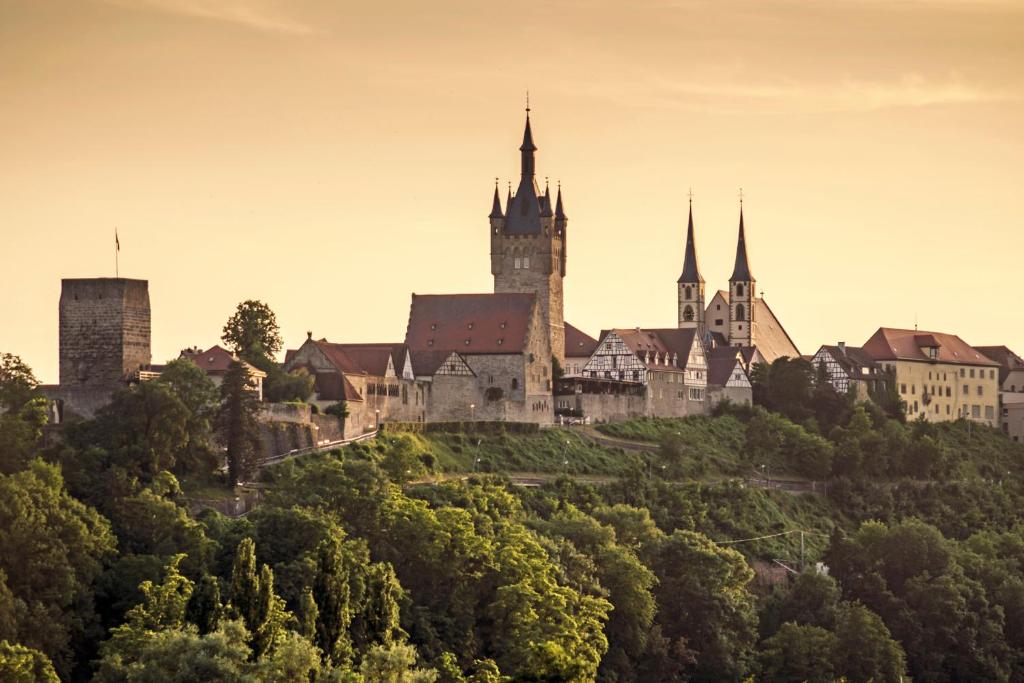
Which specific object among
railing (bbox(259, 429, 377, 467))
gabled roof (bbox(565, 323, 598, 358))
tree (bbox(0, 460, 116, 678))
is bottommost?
tree (bbox(0, 460, 116, 678))

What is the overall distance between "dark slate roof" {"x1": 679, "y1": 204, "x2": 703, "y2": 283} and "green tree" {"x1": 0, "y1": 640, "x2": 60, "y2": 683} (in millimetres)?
92822

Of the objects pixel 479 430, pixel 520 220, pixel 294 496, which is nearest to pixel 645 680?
pixel 294 496

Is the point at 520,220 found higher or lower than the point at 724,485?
higher

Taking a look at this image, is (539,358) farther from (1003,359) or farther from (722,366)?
(1003,359)

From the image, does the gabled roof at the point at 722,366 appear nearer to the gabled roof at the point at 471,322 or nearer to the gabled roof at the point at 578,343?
the gabled roof at the point at 578,343

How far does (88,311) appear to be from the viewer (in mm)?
104000

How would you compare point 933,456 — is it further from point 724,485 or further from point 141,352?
point 141,352

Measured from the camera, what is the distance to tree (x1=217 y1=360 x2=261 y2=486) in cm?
10162

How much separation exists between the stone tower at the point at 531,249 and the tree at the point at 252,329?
80.2 feet

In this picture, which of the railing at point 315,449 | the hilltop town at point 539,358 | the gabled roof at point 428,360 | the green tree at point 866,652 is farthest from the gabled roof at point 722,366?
the green tree at point 866,652

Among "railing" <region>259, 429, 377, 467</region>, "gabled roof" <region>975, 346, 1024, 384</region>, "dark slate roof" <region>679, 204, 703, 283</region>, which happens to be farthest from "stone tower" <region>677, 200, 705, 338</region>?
"railing" <region>259, 429, 377, 467</region>

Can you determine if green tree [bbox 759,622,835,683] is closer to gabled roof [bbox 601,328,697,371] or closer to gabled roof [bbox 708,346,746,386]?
gabled roof [bbox 601,328,697,371]

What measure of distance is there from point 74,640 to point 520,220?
6264 cm

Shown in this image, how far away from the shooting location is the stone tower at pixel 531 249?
144250mm
